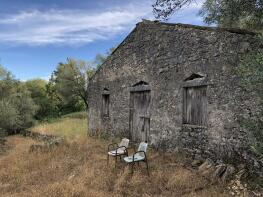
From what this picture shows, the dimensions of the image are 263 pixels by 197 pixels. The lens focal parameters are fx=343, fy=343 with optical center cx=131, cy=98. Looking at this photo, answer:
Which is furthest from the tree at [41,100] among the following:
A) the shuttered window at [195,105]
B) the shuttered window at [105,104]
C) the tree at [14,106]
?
the shuttered window at [195,105]

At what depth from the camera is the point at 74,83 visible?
3441 cm

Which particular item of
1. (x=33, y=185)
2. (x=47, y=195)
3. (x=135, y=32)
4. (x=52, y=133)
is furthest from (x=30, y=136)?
(x=47, y=195)

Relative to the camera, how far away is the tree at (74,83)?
34.3 m

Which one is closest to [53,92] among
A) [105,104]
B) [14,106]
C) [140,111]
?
[14,106]

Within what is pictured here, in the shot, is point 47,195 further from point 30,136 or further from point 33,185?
point 30,136

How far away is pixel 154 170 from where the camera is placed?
976 cm

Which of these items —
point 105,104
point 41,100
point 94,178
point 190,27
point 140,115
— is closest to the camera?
point 94,178

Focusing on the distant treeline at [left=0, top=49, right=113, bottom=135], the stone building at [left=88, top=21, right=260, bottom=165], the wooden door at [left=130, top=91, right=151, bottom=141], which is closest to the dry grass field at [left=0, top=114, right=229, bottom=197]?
the stone building at [left=88, top=21, right=260, bottom=165]

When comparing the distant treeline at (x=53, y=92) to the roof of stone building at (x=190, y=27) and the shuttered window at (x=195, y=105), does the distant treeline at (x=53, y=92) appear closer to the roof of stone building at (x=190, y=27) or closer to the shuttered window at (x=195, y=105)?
the roof of stone building at (x=190, y=27)

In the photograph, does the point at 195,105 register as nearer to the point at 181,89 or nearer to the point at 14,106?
the point at 181,89

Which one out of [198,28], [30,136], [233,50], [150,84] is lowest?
[30,136]

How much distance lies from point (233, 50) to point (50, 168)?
6.56 metres

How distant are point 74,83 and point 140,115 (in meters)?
22.0

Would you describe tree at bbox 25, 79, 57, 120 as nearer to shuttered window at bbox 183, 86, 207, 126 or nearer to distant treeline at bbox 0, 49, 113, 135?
distant treeline at bbox 0, 49, 113, 135
